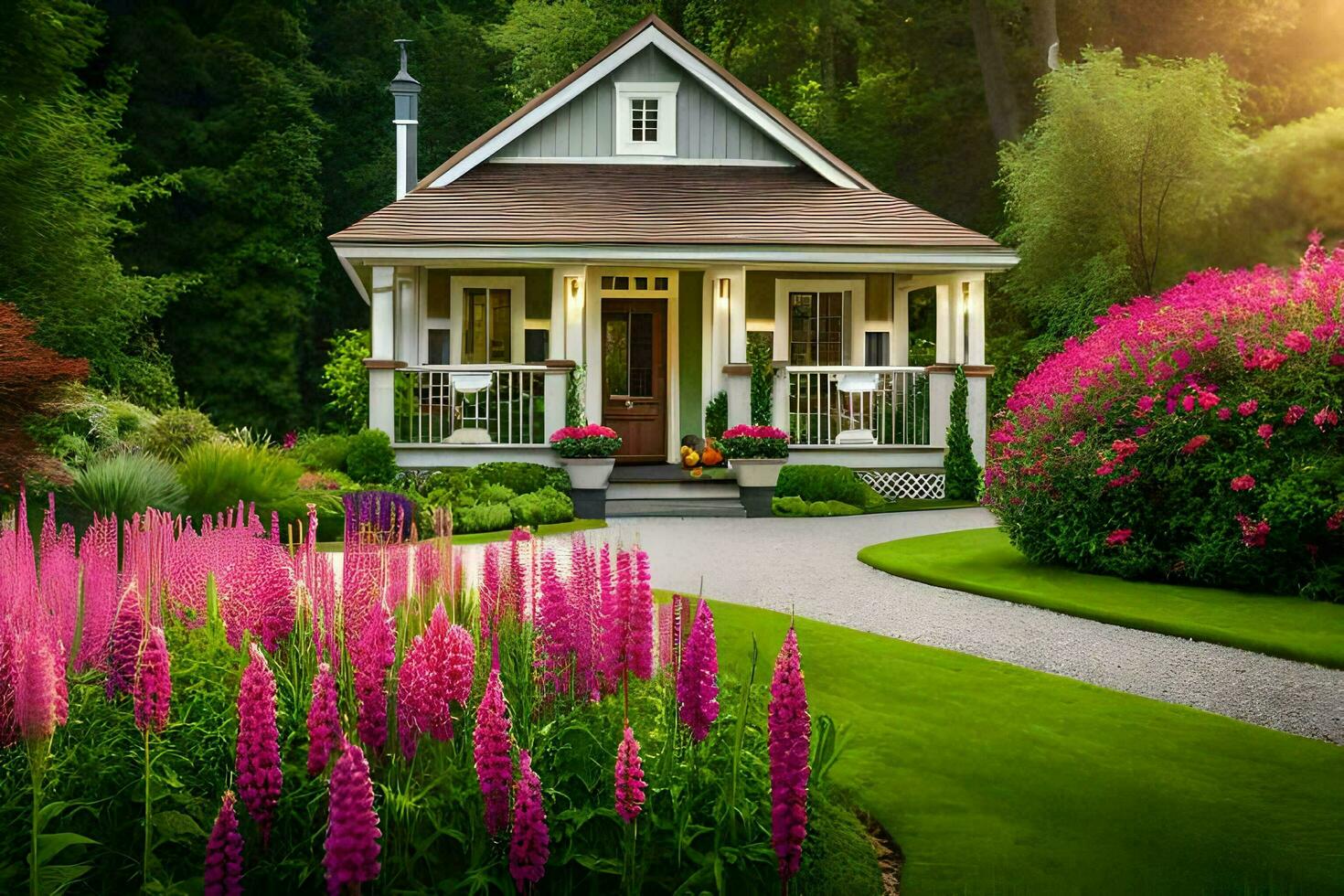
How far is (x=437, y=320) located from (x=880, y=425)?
22.7 feet

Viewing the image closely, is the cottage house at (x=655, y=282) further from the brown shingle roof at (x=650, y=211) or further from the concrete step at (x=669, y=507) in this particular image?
the concrete step at (x=669, y=507)

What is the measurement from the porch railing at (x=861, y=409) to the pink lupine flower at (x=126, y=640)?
1489 centimetres

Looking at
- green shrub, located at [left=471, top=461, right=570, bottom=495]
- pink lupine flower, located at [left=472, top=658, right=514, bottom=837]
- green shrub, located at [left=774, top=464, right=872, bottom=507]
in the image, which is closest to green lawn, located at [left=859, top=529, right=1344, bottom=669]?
green shrub, located at [left=774, top=464, right=872, bottom=507]

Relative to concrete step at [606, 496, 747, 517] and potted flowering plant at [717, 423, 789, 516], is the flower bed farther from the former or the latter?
potted flowering plant at [717, 423, 789, 516]

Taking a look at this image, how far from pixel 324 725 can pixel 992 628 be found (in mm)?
6306

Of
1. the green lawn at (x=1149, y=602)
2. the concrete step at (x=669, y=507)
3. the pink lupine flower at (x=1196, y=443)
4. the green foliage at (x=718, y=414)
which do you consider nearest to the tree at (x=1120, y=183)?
the green foliage at (x=718, y=414)

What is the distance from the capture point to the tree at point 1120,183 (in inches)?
976

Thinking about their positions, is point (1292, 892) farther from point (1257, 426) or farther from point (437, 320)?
point (437, 320)

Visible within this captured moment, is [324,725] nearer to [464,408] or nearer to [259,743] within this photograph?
[259,743]

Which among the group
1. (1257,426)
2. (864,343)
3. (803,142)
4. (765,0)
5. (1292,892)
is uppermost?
(765,0)

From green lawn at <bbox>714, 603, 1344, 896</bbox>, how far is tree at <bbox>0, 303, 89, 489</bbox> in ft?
15.8

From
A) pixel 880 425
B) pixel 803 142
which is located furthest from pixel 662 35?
pixel 880 425

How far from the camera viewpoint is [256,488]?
40.8 feet

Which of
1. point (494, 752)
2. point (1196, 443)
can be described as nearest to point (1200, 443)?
point (1196, 443)
